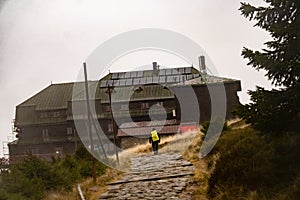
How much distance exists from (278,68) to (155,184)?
526 cm

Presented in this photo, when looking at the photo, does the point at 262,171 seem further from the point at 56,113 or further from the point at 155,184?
the point at 56,113

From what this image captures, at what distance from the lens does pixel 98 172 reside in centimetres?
1602

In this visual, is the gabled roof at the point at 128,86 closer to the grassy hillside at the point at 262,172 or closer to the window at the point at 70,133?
the window at the point at 70,133

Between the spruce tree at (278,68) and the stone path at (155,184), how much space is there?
9.39ft

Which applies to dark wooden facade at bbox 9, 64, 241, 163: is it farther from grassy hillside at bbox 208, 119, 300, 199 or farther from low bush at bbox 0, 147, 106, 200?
grassy hillside at bbox 208, 119, 300, 199

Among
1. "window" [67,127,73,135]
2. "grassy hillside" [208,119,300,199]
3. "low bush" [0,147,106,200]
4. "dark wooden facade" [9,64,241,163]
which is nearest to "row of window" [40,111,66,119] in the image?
"dark wooden facade" [9,64,241,163]

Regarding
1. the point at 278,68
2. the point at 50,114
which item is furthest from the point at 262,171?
the point at 50,114

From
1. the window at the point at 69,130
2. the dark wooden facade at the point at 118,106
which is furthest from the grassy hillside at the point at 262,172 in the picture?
the window at the point at 69,130

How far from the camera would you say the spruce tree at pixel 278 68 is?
697 centimetres

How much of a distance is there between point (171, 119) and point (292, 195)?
3288 cm

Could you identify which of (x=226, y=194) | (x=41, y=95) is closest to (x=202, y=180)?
(x=226, y=194)

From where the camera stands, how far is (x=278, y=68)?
7207 millimetres

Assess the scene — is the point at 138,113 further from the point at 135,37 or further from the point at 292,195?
the point at 292,195

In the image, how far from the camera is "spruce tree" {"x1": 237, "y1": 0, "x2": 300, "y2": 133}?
697 cm
